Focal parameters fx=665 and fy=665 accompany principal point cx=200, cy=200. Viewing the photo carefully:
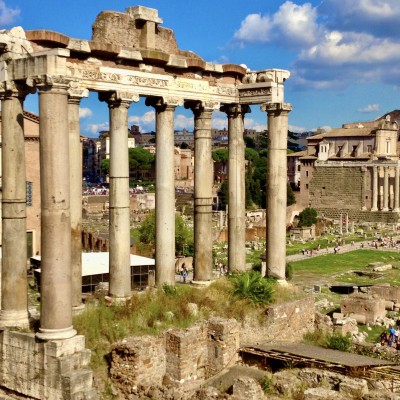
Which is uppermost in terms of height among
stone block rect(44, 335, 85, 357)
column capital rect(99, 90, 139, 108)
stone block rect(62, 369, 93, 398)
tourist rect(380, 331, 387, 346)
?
column capital rect(99, 90, 139, 108)

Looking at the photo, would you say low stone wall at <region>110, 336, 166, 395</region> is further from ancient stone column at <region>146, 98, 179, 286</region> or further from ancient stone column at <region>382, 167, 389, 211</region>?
ancient stone column at <region>382, 167, 389, 211</region>

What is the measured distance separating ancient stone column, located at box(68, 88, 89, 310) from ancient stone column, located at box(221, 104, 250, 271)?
14.8 ft

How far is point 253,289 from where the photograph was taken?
14.1m

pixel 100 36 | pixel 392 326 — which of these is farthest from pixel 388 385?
pixel 392 326

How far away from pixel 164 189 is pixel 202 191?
132 centimetres

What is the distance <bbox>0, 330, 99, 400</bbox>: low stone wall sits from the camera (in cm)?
1051

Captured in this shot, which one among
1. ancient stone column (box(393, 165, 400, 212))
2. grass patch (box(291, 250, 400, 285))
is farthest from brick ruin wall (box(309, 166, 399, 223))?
grass patch (box(291, 250, 400, 285))

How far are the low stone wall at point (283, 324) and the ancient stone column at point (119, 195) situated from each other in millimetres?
2633

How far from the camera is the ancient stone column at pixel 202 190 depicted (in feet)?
50.3

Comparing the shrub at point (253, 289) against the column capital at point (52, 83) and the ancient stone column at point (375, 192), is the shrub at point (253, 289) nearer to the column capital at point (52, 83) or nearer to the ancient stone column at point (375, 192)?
the column capital at point (52, 83)

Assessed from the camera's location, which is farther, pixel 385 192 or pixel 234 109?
pixel 385 192

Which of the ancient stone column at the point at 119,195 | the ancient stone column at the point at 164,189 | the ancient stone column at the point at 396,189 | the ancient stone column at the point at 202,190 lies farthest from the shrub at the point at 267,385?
the ancient stone column at the point at 396,189

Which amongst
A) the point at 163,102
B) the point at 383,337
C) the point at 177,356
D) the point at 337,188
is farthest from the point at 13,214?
the point at 337,188

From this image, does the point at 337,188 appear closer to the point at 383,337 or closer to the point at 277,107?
the point at 383,337
